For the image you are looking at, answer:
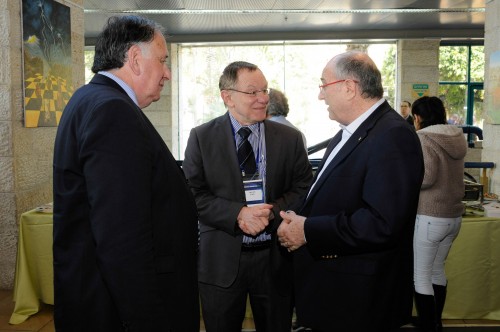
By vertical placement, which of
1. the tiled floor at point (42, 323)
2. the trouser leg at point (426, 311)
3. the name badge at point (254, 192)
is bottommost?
the tiled floor at point (42, 323)

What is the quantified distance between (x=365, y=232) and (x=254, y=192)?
2.04 feet

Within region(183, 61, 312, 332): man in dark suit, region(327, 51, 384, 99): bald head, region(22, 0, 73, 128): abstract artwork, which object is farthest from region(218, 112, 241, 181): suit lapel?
region(22, 0, 73, 128): abstract artwork

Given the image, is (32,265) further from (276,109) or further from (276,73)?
(276,73)

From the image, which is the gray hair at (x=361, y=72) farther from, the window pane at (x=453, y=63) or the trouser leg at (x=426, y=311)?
the window pane at (x=453, y=63)

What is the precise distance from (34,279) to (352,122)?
2.63 meters

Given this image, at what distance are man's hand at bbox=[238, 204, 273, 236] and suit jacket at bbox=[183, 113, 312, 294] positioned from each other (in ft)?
0.15

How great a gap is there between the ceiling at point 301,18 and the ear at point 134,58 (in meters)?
7.32

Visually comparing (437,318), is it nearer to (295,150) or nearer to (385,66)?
(295,150)

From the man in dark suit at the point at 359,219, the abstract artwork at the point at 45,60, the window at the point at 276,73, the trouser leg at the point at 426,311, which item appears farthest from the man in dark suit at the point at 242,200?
the window at the point at 276,73

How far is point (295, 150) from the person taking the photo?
2.25m

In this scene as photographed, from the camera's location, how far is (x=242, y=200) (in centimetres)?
212

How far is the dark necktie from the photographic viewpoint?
219cm

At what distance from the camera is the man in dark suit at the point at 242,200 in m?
2.08

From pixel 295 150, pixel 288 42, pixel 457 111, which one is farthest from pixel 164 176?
pixel 457 111
